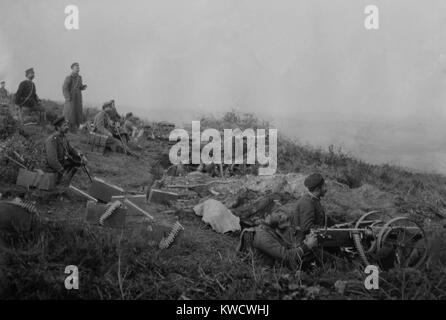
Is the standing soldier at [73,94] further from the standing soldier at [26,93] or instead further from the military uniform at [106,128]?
the military uniform at [106,128]

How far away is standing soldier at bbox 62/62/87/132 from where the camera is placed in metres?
12.7

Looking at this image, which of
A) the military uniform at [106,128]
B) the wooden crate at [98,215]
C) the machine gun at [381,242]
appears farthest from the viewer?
the military uniform at [106,128]

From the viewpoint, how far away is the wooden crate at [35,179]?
766 centimetres

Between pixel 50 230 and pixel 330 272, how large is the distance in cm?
303

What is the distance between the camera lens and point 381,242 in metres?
5.42

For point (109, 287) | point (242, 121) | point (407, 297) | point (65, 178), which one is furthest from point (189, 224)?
point (242, 121)

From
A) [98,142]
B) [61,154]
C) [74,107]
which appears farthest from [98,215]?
[74,107]

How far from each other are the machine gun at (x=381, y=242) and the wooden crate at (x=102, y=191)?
359 cm

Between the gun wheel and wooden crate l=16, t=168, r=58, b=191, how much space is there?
4757mm

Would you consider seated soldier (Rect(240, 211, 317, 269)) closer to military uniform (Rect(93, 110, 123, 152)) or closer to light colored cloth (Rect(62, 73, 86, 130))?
military uniform (Rect(93, 110, 123, 152))

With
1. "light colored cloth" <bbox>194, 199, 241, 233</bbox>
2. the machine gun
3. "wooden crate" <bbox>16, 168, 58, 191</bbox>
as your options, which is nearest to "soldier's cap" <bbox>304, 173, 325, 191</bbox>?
the machine gun

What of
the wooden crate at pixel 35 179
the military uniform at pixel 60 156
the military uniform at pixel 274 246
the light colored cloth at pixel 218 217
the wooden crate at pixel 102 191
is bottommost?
the light colored cloth at pixel 218 217

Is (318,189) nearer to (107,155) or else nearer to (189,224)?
(189,224)

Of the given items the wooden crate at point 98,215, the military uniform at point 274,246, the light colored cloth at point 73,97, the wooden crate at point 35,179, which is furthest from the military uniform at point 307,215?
the light colored cloth at point 73,97
